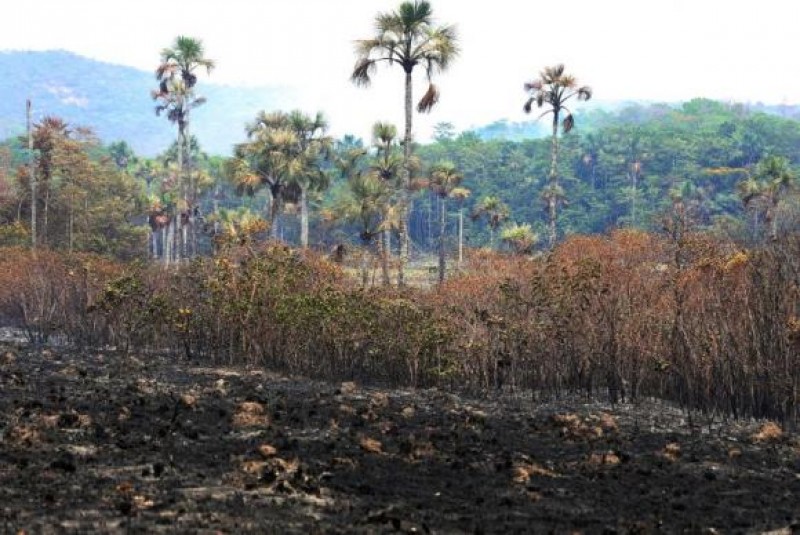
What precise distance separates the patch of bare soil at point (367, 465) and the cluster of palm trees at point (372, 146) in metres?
15.2

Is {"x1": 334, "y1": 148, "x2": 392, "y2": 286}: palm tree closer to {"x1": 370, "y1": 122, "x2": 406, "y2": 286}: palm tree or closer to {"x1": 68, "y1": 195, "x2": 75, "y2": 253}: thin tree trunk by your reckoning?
{"x1": 370, "y1": 122, "x2": 406, "y2": 286}: palm tree

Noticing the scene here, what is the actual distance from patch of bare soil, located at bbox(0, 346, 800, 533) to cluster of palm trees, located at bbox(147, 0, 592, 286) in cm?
1523

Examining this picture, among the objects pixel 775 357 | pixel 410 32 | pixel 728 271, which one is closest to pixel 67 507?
pixel 775 357

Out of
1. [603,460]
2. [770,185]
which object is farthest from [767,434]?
[770,185]

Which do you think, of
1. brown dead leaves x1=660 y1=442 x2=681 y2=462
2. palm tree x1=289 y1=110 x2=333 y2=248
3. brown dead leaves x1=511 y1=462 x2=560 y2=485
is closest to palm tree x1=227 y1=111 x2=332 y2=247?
palm tree x1=289 y1=110 x2=333 y2=248

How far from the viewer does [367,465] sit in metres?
11.6

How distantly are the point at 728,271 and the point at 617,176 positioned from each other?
285ft

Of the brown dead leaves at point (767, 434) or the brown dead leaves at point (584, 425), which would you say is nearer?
the brown dead leaves at point (584, 425)

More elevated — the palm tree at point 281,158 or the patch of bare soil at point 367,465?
the palm tree at point 281,158

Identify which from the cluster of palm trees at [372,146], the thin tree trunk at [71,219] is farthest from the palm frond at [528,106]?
the thin tree trunk at [71,219]

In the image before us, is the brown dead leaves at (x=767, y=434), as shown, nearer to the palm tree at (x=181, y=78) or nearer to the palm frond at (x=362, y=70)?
the palm frond at (x=362, y=70)

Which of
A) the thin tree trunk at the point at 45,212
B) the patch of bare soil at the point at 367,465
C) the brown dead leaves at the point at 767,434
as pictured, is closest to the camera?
the patch of bare soil at the point at 367,465

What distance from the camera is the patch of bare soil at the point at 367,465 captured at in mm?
9172

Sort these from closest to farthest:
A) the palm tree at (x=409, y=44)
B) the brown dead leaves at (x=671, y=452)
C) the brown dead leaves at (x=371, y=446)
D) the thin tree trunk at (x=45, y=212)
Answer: the brown dead leaves at (x=371, y=446)
the brown dead leaves at (x=671, y=452)
the palm tree at (x=409, y=44)
the thin tree trunk at (x=45, y=212)
